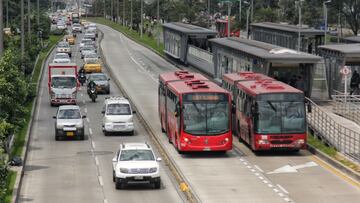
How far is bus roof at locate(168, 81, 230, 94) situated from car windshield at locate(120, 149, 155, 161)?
23.1 ft

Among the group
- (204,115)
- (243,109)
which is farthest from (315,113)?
(204,115)

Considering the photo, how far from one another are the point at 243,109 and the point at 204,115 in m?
3.52

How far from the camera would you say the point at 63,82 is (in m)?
59.0

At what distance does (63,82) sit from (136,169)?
28962 millimetres

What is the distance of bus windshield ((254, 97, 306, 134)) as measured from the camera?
1500 inches

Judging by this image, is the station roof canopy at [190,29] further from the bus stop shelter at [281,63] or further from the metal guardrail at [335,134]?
the metal guardrail at [335,134]

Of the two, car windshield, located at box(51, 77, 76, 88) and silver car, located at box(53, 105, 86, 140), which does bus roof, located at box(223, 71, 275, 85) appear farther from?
car windshield, located at box(51, 77, 76, 88)

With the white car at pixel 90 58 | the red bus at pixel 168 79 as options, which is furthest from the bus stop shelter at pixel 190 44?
the red bus at pixel 168 79

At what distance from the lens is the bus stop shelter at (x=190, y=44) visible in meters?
79.0

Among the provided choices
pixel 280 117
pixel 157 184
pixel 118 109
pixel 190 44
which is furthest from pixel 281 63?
pixel 190 44

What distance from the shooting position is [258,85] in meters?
40.5

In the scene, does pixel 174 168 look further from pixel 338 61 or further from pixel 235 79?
pixel 338 61

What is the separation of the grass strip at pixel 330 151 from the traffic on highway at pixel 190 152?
0.64m

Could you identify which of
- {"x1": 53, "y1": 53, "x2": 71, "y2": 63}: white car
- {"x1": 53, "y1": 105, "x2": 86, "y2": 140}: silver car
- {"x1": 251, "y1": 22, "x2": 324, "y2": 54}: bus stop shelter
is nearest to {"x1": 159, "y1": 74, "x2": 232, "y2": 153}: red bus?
{"x1": 53, "y1": 105, "x2": 86, "y2": 140}: silver car
